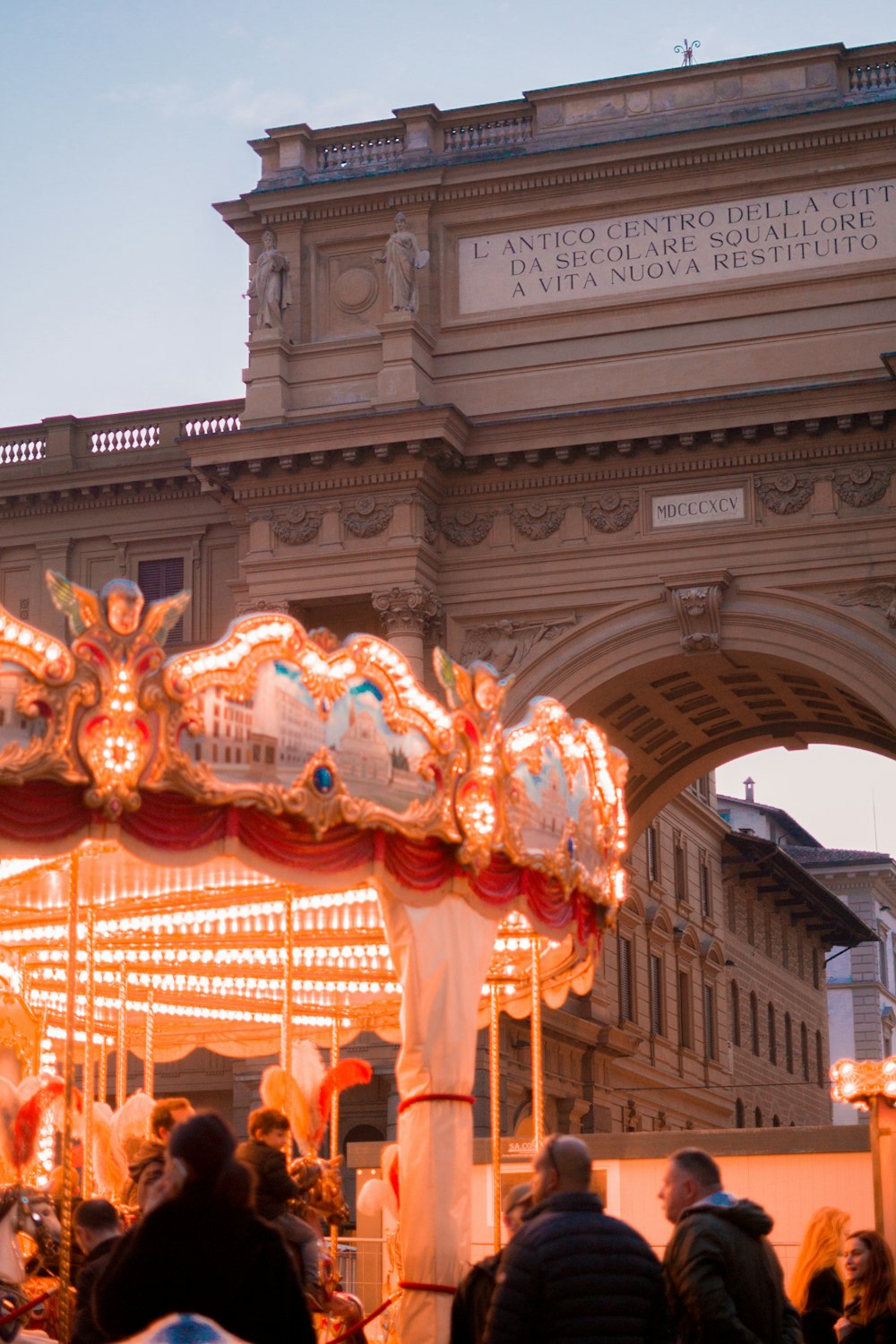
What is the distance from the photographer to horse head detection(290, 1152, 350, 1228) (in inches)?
468

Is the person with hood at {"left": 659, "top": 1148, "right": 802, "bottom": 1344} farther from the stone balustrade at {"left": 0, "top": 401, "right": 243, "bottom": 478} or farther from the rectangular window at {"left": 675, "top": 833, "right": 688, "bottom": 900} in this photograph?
the rectangular window at {"left": 675, "top": 833, "right": 688, "bottom": 900}

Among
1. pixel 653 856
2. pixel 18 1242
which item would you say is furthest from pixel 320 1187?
pixel 653 856

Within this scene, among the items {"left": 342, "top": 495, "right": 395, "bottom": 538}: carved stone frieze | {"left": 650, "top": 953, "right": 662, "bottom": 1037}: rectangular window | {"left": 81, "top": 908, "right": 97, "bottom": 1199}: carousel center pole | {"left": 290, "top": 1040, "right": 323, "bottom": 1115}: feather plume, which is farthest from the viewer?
{"left": 650, "top": 953, "right": 662, "bottom": 1037}: rectangular window

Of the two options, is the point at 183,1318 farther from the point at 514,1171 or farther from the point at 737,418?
the point at 737,418

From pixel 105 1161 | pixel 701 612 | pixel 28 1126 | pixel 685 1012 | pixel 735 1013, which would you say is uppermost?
pixel 701 612

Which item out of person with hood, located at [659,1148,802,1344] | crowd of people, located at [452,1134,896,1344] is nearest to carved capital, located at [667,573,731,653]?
crowd of people, located at [452,1134,896,1344]

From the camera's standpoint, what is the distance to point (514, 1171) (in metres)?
22.1

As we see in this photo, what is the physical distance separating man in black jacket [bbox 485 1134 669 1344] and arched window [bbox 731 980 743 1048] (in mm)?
42839

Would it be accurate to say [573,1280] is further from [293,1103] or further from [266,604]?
[266,604]

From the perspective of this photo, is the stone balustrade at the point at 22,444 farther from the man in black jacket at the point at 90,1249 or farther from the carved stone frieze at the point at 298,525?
the man in black jacket at the point at 90,1249

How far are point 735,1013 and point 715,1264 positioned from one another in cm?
4287

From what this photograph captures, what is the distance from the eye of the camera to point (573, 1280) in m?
7.01

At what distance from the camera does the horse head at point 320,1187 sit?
468 inches

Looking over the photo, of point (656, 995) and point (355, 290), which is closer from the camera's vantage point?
point (355, 290)
